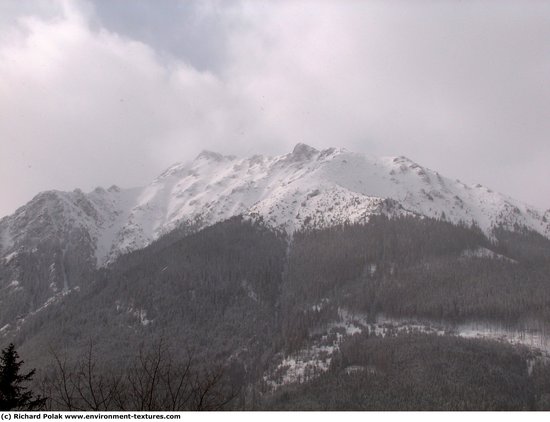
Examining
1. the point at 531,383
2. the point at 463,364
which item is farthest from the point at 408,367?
the point at 531,383

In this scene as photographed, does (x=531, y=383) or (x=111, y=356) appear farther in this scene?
(x=111, y=356)

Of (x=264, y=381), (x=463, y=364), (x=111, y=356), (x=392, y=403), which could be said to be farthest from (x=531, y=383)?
(x=111, y=356)

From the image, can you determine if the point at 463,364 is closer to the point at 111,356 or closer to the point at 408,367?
the point at 408,367

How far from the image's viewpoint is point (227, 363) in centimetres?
19850

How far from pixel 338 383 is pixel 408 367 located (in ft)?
70.3
